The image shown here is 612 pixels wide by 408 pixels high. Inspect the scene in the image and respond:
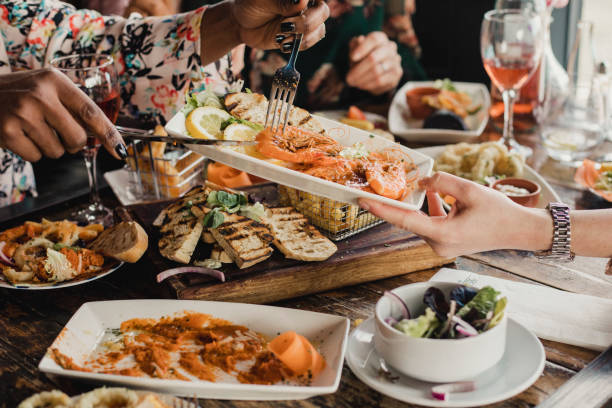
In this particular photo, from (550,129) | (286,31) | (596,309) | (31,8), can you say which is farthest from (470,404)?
(31,8)

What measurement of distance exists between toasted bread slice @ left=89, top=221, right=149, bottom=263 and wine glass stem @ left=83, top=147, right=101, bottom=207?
35cm

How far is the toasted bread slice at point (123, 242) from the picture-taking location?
5.81 feet

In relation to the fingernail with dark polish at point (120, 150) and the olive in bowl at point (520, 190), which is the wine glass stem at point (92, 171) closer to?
the fingernail with dark polish at point (120, 150)

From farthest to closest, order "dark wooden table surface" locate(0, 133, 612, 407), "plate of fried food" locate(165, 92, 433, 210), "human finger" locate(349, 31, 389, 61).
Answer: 1. "human finger" locate(349, 31, 389, 61)
2. "plate of fried food" locate(165, 92, 433, 210)
3. "dark wooden table surface" locate(0, 133, 612, 407)

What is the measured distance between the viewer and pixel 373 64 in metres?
3.63

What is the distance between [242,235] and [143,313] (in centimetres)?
38

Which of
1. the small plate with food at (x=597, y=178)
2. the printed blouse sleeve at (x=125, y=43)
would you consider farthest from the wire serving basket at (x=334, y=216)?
the printed blouse sleeve at (x=125, y=43)

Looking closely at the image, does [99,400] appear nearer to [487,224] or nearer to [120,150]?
[120,150]

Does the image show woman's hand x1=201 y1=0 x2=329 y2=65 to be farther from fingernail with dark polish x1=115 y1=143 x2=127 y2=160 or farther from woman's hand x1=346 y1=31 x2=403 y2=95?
woman's hand x1=346 y1=31 x2=403 y2=95

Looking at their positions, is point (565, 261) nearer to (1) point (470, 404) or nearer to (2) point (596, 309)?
(2) point (596, 309)

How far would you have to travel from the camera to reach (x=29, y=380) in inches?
54.1

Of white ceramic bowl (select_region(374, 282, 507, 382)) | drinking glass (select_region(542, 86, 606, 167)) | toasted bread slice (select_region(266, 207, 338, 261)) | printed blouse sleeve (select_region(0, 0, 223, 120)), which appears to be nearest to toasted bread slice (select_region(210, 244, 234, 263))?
toasted bread slice (select_region(266, 207, 338, 261))

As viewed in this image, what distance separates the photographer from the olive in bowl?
203 cm

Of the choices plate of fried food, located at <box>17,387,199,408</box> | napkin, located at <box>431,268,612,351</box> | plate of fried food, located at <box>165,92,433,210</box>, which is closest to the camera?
plate of fried food, located at <box>17,387,199,408</box>
